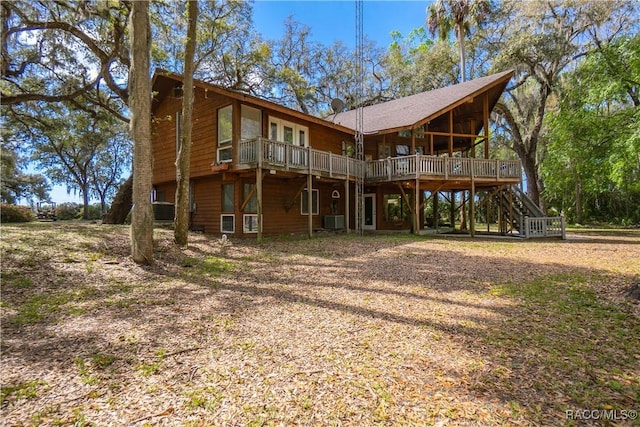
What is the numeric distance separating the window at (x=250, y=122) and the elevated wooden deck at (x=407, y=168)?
1915 millimetres

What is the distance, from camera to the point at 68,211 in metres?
31.6

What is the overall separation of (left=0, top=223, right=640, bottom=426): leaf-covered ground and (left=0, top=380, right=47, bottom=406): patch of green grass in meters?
0.02

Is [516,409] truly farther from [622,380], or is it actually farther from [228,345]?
[228,345]

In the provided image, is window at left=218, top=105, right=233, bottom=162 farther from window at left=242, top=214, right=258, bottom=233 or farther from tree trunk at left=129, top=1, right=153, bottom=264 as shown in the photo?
tree trunk at left=129, top=1, right=153, bottom=264

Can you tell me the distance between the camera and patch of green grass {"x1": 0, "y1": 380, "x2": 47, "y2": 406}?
2.60 meters

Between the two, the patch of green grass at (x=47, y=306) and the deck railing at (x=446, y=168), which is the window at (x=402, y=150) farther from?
the patch of green grass at (x=47, y=306)

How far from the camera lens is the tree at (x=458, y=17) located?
21609 millimetres

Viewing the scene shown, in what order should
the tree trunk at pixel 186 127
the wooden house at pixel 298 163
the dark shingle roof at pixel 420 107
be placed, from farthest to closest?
the dark shingle roof at pixel 420 107
the wooden house at pixel 298 163
the tree trunk at pixel 186 127

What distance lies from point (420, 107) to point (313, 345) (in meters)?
16.3

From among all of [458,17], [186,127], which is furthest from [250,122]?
[458,17]

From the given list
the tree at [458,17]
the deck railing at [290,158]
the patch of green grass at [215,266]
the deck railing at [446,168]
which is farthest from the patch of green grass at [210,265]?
the tree at [458,17]

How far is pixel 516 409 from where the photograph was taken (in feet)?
8.18

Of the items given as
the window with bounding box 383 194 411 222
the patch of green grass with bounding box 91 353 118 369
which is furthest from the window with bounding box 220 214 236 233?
the patch of green grass with bounding box 91 353 118 369

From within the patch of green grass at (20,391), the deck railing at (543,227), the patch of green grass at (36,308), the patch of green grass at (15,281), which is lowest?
the patch of green grass at (20,391)
